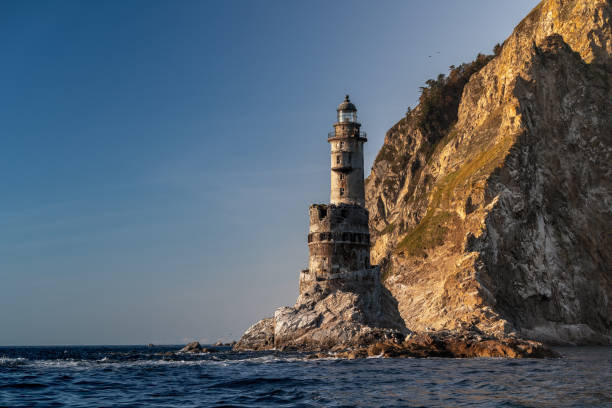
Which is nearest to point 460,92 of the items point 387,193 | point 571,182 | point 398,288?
point 387,193

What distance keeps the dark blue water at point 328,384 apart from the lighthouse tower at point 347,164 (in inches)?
1070

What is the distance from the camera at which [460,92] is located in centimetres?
10406

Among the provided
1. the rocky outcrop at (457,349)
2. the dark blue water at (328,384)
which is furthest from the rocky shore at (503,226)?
the dark blue water at (328,384)

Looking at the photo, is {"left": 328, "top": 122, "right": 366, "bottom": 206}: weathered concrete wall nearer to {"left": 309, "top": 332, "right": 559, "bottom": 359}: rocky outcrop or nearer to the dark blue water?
{"left": 309, "top": 332, "right": 559, "bottom": 359}: rocky outcrop

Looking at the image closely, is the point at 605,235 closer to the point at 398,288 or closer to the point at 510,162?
the point at 510,162

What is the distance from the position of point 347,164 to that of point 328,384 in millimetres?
39146

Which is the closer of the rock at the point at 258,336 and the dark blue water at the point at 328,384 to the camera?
the dark blue water at the point at 328,384

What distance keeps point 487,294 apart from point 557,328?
29.0ft

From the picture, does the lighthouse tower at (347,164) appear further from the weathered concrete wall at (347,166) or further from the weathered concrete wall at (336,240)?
the weathered concrete wall at (336,240)

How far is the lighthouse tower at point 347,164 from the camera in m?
65.3

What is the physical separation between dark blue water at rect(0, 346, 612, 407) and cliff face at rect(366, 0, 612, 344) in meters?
26.8

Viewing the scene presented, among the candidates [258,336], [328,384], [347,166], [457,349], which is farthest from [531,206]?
[328,384]

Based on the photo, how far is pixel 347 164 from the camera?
216 ft

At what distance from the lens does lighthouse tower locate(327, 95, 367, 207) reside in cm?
6531
